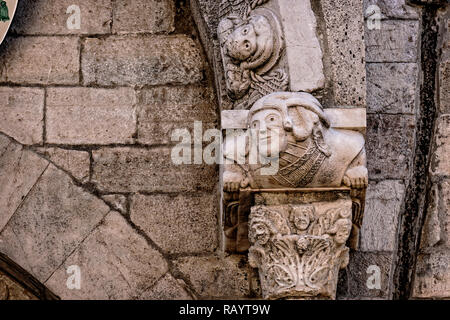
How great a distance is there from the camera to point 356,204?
408 centimetres

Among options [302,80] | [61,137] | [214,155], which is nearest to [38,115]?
[61,137]

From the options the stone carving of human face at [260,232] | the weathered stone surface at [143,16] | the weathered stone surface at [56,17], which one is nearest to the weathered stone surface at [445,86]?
the stone carving of human face at [260,232]

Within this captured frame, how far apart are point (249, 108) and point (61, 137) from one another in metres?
1.00

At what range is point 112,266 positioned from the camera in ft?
14.5

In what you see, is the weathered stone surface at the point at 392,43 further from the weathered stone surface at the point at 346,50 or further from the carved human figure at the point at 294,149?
the carved human figure at the point at 294,149

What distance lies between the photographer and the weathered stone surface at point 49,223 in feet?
14.6

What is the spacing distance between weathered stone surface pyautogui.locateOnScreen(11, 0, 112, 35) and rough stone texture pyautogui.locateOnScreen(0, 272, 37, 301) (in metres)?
1.17

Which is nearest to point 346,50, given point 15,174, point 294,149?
Answer: point 294,149

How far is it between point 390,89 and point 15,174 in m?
1.75

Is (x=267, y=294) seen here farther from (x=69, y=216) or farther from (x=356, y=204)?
(x=69, y=216)

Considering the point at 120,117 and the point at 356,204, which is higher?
the point at 120,117

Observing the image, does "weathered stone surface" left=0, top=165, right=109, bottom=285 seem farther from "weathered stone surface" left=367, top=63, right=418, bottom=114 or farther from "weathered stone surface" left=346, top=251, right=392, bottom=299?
"weathered stone surface" left=367, top=63, right=418, bottom=114

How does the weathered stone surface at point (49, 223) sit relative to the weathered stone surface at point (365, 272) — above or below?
above

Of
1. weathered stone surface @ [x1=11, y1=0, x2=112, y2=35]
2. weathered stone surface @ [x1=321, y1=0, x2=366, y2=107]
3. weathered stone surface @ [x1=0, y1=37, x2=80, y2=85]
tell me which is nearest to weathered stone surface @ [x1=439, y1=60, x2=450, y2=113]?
weathered stone surface @ [x1=321, y1=0, x2=366, y2=107]
